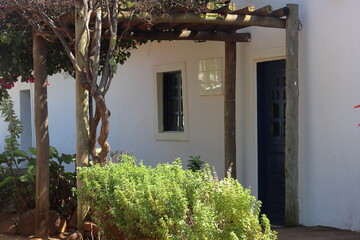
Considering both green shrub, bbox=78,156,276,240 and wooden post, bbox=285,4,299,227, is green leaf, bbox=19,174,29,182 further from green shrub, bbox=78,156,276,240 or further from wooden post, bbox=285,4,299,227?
→ wooden post, bbox=285,4,299,227

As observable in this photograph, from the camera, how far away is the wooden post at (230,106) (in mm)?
9125

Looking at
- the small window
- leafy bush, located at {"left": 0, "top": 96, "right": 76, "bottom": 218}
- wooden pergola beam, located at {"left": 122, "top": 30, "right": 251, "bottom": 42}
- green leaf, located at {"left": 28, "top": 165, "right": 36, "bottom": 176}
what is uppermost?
wooden pergola beam, located at {"left": 122, "top": 30, "right": 251, "bottom": 42}

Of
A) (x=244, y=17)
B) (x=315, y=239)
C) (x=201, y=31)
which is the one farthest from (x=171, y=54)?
(x=315, y=239)

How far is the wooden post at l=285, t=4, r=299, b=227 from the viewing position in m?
7.91

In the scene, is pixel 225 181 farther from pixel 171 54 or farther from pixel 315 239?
pixel 171 54

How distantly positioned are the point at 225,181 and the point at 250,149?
4.26 meters

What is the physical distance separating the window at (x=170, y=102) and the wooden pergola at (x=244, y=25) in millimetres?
2091

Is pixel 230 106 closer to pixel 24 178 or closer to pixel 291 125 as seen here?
pixel 291 125

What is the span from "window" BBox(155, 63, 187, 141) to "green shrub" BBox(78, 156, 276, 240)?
5513 millimetres

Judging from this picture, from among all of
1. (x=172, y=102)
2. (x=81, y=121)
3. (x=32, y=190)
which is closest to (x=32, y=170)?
(x=32, y=190)

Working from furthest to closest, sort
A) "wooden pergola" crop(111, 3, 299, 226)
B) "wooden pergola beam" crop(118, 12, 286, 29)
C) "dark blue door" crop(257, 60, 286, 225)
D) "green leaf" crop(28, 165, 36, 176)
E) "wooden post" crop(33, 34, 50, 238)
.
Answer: "dark blue door" crop(257, 60, 286, 225) < "green leaf" crop(28, 165, 36, 176) < "wooden post" crop(33, 34, 50, 238) < "wooden pergola" crop(111, 3, 299, 226) < "wooden pergola beam" crop(118, 12, 286, 29)

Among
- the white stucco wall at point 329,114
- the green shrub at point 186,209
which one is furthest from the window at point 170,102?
the green shrub at point 186,209

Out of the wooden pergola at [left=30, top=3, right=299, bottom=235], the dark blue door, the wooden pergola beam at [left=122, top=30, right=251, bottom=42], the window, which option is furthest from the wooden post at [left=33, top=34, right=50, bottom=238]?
the window

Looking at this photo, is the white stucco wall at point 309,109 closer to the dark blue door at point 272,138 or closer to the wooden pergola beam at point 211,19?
the dark blue door at point 272,138
